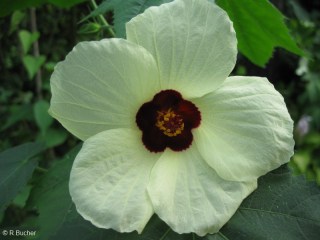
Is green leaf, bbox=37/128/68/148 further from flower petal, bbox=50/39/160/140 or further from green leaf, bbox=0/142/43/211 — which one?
flower petal, bbox=50/39/160/140

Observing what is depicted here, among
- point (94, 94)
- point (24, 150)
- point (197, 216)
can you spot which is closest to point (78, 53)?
point (94, 94)

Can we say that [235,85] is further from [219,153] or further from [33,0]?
[33,0]

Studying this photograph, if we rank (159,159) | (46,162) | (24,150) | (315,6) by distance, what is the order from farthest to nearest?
(315,6), (46,162), (24,150), (159,159)

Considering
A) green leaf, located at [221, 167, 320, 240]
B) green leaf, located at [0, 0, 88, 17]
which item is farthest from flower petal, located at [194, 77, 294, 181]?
green leaf, located at [0, 0, 88, 17]

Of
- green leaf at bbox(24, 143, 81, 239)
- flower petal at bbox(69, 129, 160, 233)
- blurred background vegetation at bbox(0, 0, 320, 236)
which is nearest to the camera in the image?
flower petal at bbox(69, 129, 160, 233)

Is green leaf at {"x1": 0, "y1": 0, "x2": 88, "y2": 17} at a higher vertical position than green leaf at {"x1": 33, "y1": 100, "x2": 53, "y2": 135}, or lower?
higher

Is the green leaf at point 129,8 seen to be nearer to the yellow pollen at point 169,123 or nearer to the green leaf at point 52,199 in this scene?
the yellow pollen at point 169,123

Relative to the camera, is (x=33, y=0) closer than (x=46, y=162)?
Yes
